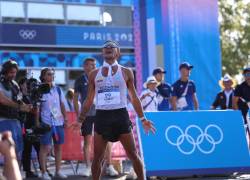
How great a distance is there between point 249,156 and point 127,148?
302cm

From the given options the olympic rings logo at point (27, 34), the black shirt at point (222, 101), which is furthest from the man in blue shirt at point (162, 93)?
the olympic rings logo at point (27, 34)

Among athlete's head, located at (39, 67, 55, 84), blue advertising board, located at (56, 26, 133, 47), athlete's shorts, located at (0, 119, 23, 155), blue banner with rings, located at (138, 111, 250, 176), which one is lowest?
blue banner with rings, located at (138, 111, 250, 176)

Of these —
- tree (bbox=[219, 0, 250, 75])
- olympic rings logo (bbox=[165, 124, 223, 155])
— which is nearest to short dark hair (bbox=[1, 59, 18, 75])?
olympic rings logo (bbox=[165, 124, 223, 155])

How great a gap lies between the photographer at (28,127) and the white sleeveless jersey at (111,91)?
1770mm

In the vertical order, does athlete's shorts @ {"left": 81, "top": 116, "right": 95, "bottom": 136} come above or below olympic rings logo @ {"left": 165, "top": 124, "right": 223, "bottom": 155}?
above

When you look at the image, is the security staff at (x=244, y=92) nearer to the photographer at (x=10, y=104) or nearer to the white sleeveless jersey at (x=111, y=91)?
the white sleeveless jersey at (x=111, y=91)

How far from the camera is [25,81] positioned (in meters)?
10.1

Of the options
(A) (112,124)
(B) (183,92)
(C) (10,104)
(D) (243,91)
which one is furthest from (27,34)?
(A) (112,124)

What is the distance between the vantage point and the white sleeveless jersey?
753 centimetres

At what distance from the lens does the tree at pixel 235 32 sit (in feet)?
132

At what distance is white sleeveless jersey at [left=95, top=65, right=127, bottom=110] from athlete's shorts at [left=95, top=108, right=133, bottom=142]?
0.07 m

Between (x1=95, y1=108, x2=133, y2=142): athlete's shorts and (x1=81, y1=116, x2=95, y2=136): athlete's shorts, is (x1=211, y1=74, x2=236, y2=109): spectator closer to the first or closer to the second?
(x1=81, y1=116, x2=95, y2=136): athlete's shorts

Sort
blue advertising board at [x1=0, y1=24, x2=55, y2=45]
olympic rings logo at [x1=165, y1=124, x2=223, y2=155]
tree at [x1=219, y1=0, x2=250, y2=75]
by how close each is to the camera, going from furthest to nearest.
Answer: tree at [x1=219, y1=0, x2=250, y2=75], blue advertising board at [x1=0, y1=24, x2=55, y2=45], olympic rings logo at [x1=165, y1=124, x2=223, y2=155]

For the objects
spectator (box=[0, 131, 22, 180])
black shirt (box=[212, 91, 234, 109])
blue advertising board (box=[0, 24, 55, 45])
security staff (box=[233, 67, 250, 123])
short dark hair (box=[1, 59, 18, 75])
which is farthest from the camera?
blue advertising board (box=[0, 24, 55, 45])
